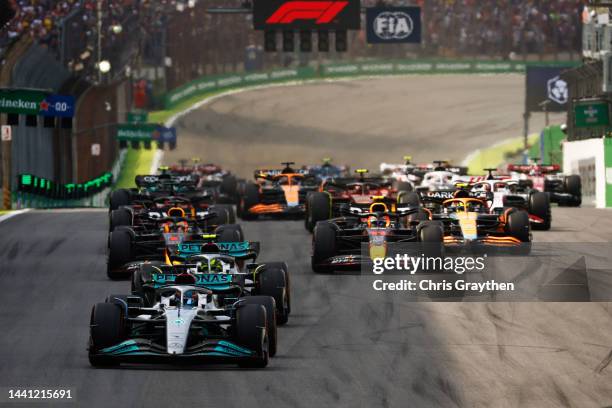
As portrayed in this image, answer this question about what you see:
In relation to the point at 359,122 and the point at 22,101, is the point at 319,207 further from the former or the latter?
the point at 359,122

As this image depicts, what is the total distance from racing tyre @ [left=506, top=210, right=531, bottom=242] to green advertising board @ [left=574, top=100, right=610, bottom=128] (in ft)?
85.2

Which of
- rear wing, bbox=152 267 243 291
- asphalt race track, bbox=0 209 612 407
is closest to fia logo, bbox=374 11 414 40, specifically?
Answer: asphalt race track, bbox=0 209 612 407

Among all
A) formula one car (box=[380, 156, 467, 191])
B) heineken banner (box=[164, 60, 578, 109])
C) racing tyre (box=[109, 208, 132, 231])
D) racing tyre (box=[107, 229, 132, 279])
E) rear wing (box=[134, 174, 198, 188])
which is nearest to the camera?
racing tyre (box=[107, 229, 132, 279])

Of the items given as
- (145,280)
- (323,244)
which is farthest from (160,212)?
(145,280)

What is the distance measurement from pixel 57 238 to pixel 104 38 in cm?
2676

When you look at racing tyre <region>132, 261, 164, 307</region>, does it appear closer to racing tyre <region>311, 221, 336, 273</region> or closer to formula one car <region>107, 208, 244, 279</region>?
formula one car <region>107, 208, 244, 279</region>

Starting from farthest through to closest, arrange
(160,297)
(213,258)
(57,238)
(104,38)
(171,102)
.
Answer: (171,102) < (104,38) < (57,238) < (213,258) < (160,297)

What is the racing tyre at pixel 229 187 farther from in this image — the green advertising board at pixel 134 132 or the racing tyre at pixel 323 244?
the racing tyre at pixel 323 244

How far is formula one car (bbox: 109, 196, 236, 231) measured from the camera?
2473 cm

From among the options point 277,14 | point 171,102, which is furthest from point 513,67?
point 277,14

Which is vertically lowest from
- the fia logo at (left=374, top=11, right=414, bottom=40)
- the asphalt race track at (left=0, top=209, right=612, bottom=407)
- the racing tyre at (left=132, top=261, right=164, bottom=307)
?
the asphalt race track at (left=0, top=209, right=612, bottom=407)

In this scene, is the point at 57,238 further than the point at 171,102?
No

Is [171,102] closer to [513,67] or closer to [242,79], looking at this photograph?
[242,79]

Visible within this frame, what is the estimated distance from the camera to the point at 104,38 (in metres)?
55.7
